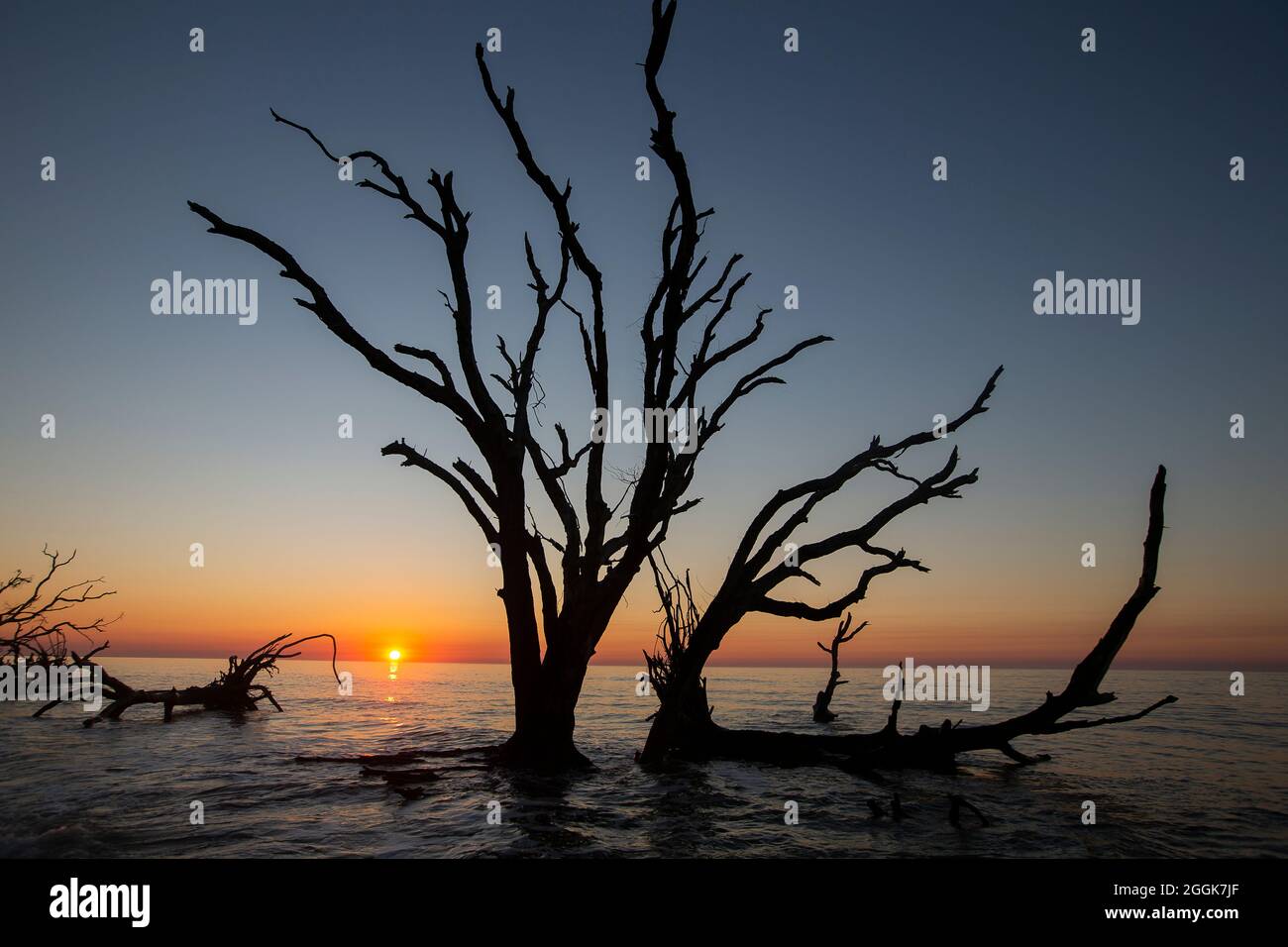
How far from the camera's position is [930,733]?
12391 mm

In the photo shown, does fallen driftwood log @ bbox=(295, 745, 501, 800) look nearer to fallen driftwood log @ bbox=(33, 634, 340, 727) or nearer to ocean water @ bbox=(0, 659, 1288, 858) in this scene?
ocean water @ bbox=(0, 659, 1288, 858)

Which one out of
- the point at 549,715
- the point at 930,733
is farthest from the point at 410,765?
the point at 930,733

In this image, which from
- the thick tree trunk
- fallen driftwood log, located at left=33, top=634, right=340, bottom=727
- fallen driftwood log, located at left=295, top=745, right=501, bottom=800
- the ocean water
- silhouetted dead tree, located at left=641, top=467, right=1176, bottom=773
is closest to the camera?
the ocean water

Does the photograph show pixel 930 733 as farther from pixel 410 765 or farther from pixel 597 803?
pixel 410 765

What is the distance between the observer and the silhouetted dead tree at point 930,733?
9969 mm

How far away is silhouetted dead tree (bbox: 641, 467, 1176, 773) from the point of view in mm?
9969

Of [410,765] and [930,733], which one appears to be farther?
[930,733]

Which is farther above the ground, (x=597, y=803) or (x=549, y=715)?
(x=549, y=715)

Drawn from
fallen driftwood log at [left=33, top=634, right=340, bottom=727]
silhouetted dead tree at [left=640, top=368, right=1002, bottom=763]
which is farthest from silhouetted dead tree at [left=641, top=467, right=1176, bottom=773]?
fallen driftwood log at [left=33, top=634, right=340, bottom=727]
